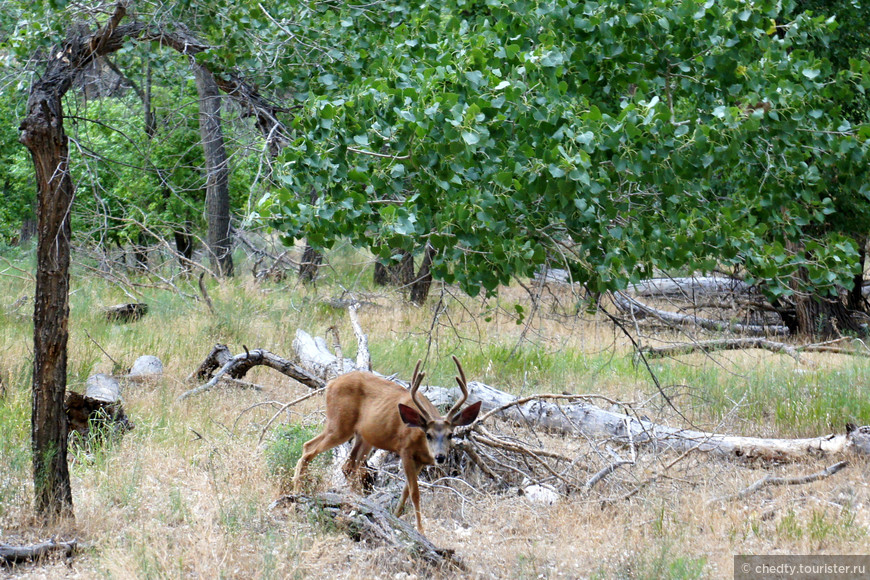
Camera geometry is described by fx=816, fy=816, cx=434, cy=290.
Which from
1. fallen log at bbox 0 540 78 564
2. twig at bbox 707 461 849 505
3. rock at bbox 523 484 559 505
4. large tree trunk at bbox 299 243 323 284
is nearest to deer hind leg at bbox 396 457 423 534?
rock at bbox 523 484 559 505

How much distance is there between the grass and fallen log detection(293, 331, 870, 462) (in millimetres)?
201

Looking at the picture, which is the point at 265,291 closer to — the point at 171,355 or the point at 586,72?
the point at 171,355

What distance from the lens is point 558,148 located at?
4074 mm

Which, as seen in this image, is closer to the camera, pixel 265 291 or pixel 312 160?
pixel 312 160

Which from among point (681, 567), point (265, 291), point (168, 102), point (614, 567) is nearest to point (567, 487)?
point (614, 567)

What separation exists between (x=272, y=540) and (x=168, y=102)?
12686mm

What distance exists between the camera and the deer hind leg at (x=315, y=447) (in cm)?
606

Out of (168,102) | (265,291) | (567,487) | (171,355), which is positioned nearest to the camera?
(567,487)

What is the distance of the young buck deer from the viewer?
524cm

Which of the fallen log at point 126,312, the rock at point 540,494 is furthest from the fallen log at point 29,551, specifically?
the fallen log at point 126,312

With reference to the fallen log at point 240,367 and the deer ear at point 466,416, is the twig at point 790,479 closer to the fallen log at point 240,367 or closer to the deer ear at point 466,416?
the deer ear at point 466,416

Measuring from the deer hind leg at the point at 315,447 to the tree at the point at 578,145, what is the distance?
70.5 inches

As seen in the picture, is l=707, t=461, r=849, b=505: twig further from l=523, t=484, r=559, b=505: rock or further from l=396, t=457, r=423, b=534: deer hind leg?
l=396, t=457, r=423, b=534: deer hind leg

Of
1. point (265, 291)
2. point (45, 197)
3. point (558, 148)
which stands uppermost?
point (558, 148)
